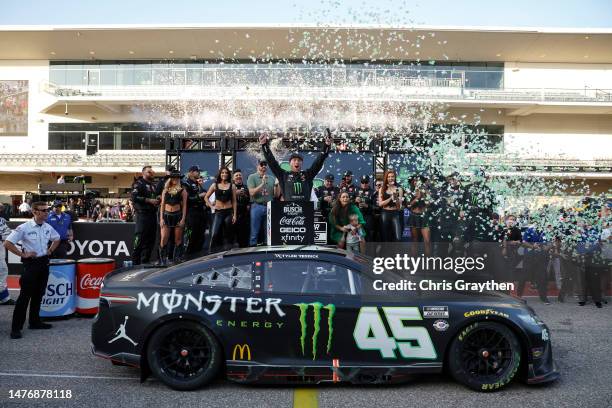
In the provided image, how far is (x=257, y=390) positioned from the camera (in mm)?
4930

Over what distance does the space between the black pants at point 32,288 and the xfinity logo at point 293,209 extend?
3387 mm

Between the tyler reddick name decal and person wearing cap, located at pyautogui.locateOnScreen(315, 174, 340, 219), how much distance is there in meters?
5.27

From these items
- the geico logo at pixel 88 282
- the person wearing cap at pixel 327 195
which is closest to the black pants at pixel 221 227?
the person wearing cap at pixel 327 195

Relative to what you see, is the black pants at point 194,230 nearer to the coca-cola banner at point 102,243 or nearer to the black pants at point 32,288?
the coca-cola banner at point 102,243

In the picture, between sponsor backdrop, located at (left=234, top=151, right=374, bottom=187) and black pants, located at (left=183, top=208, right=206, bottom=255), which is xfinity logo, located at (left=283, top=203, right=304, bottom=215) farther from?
sponsor backdrop, located at (left=234, top=151, right=374, bottom=187)

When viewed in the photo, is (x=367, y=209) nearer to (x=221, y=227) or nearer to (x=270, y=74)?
(x=221, y=227)

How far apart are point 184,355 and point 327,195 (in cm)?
639

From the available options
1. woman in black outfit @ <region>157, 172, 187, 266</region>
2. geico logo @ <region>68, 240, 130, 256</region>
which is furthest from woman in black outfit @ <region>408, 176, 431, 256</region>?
geico logo @ <region>68, 240, 130, 256</region>

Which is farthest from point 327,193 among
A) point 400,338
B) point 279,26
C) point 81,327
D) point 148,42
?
point 148,42

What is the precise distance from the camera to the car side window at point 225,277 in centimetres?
505

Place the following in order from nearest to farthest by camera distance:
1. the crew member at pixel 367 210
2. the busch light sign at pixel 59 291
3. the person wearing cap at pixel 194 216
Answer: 1. the busch light sign at pixel 59 291
2. the person wearing cap at pixel 194 216
3. the crew member at pixel 367 210

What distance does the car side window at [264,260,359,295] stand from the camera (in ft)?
16.4

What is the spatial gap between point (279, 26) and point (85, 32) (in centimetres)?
1217

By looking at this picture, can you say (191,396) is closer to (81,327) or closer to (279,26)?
(81,327)
